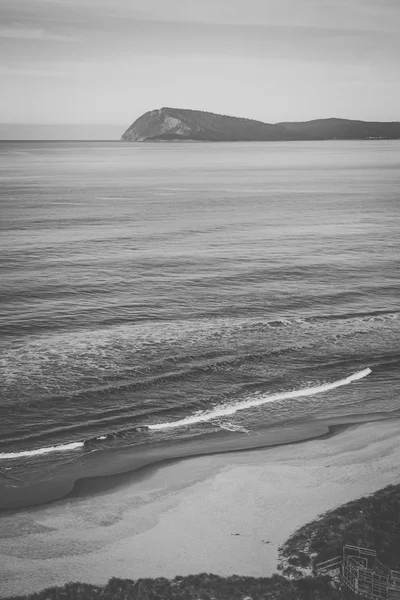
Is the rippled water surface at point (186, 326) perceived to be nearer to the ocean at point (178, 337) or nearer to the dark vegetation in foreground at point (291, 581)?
the ocean at point (178, 337)

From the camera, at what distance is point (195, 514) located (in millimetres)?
30797

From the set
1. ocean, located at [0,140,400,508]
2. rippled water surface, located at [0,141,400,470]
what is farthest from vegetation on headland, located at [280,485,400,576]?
rippled water surface, located at [0,141,400,470]

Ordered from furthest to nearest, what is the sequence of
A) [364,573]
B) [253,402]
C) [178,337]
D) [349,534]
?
1. [178,337]
2. [253,402]
3. [349,534]
4. [364,573]

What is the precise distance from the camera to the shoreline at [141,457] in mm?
32384

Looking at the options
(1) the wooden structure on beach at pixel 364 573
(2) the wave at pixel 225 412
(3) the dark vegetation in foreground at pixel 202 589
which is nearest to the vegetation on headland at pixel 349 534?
(1) the wooden structure on beach at pixel 364 573

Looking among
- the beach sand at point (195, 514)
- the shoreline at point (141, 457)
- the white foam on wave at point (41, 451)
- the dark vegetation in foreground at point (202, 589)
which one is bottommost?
the dark vegetation in foreground at point (202, 589)

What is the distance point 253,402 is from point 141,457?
32.6ft

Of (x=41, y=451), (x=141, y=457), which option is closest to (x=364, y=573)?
(x=141, y=457)

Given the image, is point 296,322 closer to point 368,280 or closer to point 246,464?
point 368,280

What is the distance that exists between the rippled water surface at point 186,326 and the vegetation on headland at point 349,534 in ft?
33.7

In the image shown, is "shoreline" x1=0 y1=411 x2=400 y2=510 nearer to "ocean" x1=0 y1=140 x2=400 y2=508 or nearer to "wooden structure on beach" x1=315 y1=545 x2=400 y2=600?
"ocean" x1=0 y1=140 x2=400 y2=508

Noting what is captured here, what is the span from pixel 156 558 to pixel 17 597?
19.5ft

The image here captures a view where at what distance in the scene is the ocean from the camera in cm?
3900

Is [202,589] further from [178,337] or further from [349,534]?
[178,337]
